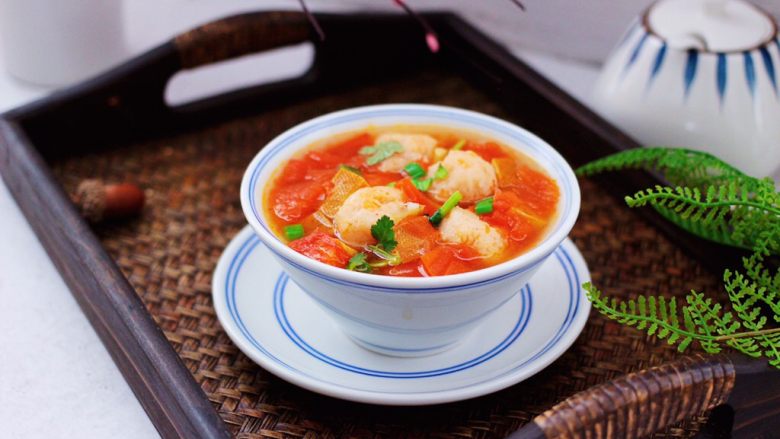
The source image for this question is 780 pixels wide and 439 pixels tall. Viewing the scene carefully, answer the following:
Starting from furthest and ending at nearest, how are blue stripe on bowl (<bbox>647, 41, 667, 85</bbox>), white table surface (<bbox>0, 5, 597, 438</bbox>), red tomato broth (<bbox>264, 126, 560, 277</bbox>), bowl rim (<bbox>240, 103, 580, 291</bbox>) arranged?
blue stripe on bowl (<bbox>647, 41, 667, 85</bbox>) < white table surface (<bbox>0, 5, 597, 438</bbox>) < red tomato broth (<bbox>264, 126, 560, 277</bbox>) < bowl rim (<bbox>240, 103, 580, 291</bbox>)

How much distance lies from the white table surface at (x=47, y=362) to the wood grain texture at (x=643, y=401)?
70cm

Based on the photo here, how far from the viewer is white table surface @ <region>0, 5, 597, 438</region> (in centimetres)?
146

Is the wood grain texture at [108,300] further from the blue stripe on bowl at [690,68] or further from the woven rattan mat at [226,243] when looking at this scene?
the blue stripe on bowl at [690,68]

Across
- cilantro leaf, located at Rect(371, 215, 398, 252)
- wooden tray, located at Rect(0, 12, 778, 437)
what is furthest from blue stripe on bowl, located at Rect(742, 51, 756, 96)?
cilantro leaf, located at Rect(371, 215, 398, 252)

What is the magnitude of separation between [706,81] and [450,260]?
2.92 ft

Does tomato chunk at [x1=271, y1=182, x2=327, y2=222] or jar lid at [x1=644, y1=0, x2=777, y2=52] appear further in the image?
jar lid at [x1=644, y1=0, x2=777, y2=52]

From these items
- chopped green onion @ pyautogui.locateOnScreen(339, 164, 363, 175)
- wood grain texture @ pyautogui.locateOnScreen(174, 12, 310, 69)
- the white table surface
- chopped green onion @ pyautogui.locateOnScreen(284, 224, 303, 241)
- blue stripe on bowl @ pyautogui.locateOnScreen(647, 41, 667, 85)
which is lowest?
the white table surface

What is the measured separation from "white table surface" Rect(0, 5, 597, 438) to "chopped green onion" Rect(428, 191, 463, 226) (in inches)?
22.6

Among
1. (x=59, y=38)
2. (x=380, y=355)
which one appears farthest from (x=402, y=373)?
(x=59, y=38)

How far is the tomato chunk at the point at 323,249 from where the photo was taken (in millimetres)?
1332

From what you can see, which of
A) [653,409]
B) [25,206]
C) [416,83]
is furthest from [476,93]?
[653,409]

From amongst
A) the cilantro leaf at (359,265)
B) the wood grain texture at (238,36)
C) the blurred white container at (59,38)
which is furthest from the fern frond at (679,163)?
the blurred white container at (59,38)

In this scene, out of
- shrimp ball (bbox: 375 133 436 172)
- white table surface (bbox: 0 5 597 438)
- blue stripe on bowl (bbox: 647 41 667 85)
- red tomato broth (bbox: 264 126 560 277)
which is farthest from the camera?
blue stripe on bowl (bbox: 647 41 667 85)

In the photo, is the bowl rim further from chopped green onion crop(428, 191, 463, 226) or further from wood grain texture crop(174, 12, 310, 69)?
wood grain texture crop(174, 12, 310, 69)
